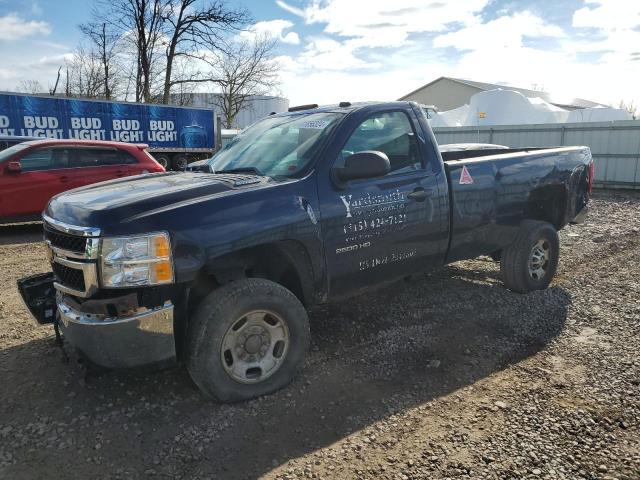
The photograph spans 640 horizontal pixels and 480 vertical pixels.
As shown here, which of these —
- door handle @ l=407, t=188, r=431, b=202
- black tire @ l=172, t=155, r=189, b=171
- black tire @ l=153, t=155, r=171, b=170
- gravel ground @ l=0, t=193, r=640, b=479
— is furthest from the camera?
black tire @ l=172, t=155, r=189, b=171

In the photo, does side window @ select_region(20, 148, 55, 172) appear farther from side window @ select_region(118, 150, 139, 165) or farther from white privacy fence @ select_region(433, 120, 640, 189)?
Result: white privacy fence @ select_region(433, 120, 640, 189)

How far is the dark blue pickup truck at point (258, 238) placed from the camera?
9.08 ft

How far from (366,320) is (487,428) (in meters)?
1.77

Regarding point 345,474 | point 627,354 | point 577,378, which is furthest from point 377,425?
point 627,354

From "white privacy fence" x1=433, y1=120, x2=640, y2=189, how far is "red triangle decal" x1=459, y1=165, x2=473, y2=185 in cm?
1356

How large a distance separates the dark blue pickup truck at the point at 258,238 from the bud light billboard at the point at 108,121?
15.5 m

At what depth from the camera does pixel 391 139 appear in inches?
159

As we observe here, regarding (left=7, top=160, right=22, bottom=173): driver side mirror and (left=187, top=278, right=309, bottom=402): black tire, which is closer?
(left=187, top=278, right=309, bottom=402): black tire

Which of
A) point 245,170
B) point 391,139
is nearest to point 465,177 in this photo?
point 391,139

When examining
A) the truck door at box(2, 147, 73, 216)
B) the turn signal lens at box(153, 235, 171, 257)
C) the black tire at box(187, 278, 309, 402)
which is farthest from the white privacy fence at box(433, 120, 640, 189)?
the turn signal lens at box(153, 235, 171, 257)

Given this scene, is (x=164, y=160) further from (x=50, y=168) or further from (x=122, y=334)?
(x=122, y=334)

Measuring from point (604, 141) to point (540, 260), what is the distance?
12.9 m

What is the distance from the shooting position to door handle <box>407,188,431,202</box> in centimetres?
392

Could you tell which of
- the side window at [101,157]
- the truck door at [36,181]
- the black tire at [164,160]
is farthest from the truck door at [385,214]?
the black tire at [164,160]
